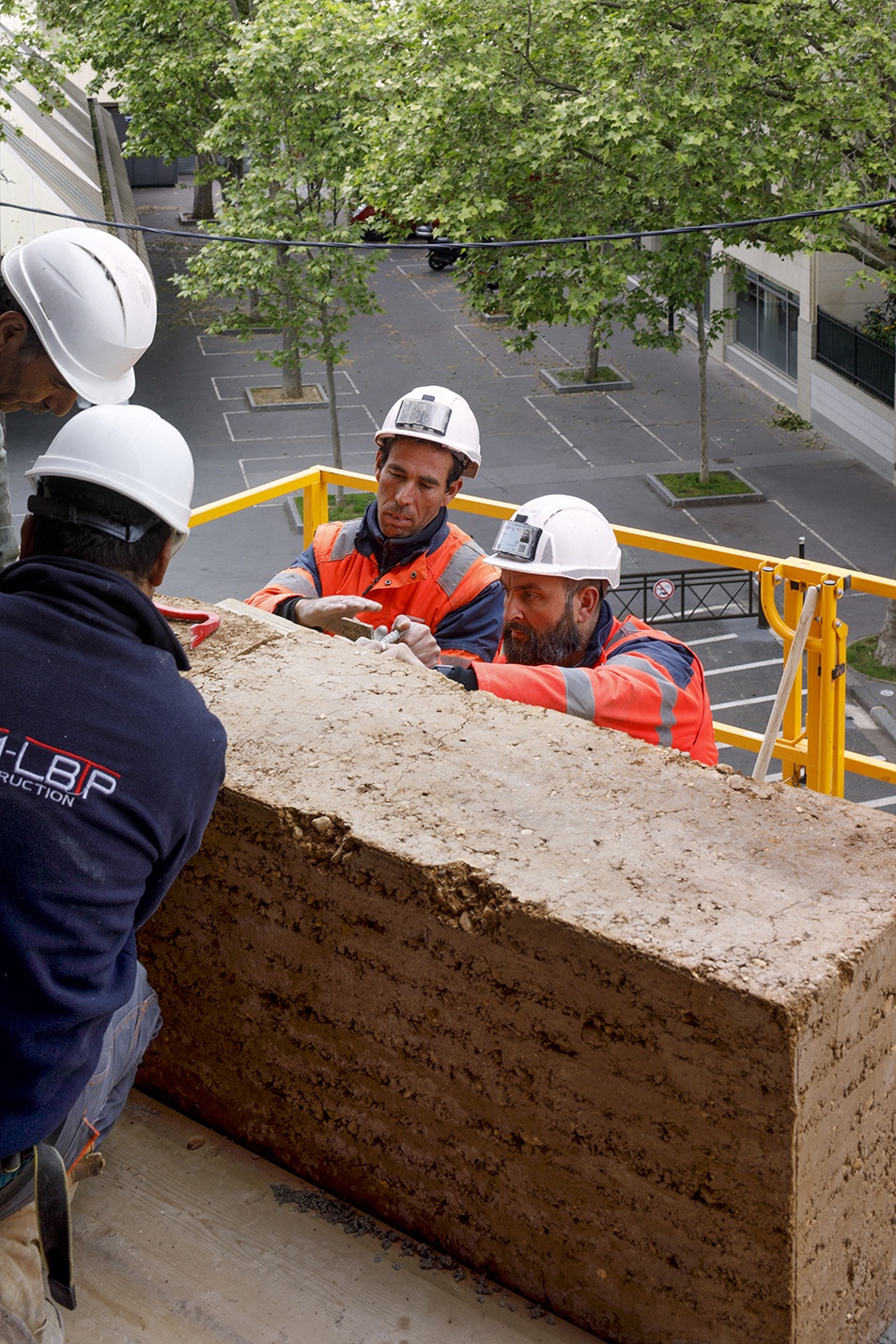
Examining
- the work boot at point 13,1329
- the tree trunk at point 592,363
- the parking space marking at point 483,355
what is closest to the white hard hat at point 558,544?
the work boot at point 13,1329

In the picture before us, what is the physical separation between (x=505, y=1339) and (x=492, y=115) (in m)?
16.0

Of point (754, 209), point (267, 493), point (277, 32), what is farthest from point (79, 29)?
point (267, 493)

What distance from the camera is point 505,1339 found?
10.5 feet

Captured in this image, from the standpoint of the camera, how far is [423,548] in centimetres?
571

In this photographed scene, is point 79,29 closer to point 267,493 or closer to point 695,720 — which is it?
point 267,493

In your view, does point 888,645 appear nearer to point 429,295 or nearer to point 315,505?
point 315,505

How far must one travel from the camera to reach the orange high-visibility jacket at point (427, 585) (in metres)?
5.61

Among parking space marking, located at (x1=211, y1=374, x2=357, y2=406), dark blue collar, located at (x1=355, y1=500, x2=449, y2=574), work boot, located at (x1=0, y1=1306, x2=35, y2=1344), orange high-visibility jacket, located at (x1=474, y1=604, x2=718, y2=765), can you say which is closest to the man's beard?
orange high-visibility jacket, located at (x1=474, y1=604, x2=718, y2=765)

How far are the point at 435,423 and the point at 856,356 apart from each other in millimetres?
20799

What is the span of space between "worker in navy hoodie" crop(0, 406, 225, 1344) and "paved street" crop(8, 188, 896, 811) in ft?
44.7

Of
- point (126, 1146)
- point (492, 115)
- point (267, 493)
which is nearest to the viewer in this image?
point (126, 1146)

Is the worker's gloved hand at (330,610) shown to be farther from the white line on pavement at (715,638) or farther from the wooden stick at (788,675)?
the white line on pavement at (715,638)

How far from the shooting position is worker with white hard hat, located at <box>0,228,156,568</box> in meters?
4.46

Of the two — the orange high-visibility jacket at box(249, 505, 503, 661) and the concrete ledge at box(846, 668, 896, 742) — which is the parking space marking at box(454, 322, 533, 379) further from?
the orange high-visibility jacket at box(249, 505, 503, 661)
